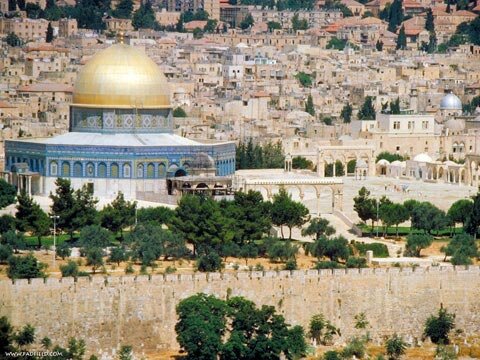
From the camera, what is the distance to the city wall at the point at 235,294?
38125mm

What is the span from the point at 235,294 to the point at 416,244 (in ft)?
25.0

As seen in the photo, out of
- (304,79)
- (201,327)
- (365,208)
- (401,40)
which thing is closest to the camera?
(201,327)

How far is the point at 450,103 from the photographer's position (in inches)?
3300

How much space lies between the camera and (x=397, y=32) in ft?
407

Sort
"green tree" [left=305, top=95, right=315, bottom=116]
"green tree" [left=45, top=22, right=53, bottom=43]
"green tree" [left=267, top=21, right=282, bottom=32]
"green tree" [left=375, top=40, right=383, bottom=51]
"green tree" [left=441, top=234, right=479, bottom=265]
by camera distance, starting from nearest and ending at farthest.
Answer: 1. "green tree" [left=441, top=234, right=479, bottom=265]
2. "green tree" [left=305, top=95, right=315, bottom=116]
3. "green tree" [left=45, top=22, right=53, bottom=43]
4. "green tree" [left=375, top=40, right=383, bottom=51]
5. "green tree" [left=267, top=21, right=282, bottom=32]

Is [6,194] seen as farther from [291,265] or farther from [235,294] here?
[235,294]

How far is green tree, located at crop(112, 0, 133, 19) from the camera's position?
12394 cm

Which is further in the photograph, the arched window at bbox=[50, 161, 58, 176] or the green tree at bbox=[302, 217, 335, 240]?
the arched window at bbox=[50, 161, 58, 176]

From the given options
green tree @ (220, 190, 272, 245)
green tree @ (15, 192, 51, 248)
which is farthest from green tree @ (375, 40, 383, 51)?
green tree @ (15, 192, 51, 248)

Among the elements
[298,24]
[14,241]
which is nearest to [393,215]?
[14,241]

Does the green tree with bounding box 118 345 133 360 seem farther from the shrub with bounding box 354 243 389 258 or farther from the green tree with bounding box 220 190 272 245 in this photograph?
the shrub with bounding box 354 243 389 258

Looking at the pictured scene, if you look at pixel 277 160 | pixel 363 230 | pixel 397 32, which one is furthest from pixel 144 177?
pixel 397 32

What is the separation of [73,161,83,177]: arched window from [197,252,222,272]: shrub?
40.6ft

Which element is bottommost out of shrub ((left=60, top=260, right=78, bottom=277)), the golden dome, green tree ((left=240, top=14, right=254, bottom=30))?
green tree ((left=240, top=14, right=254, bottom=30))
